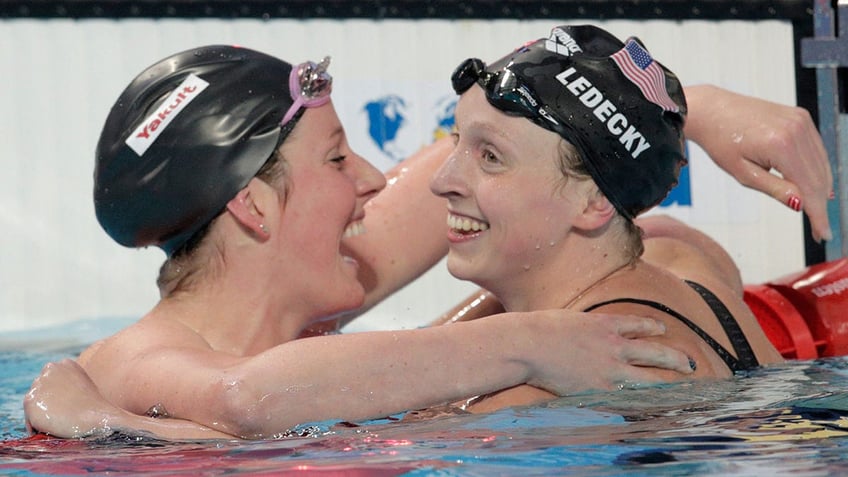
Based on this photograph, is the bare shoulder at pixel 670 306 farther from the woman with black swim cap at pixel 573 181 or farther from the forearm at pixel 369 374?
the forearm at pixel 369 374

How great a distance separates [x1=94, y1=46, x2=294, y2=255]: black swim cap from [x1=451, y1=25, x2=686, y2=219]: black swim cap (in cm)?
54

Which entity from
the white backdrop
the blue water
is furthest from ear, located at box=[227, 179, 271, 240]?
the white backdrop

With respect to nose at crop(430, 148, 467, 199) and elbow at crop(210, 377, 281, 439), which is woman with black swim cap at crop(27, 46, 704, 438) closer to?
elbow at crop(210, 377, 281, 439)

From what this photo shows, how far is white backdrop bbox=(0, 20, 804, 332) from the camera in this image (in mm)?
5570

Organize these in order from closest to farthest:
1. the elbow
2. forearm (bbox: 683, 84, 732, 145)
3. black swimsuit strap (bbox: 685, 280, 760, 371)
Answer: the elbow
black swimsuit strap (bbox: 685, 280, 760, 371)
forearm (bbox: 683, 84, 732, 145)

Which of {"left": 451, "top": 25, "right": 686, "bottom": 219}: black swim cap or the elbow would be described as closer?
the elbow

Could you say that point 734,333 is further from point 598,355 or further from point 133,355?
point 133,355

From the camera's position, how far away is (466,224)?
9.86 feet

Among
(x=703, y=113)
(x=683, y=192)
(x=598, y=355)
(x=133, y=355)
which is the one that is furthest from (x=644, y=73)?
(x=683, y=192)

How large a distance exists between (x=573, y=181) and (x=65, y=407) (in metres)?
1.28

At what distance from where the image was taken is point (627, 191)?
295cm

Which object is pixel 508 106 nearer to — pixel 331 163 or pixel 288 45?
pixel 331 163

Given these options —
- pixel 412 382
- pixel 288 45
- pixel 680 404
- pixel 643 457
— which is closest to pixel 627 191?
pixel 680 404

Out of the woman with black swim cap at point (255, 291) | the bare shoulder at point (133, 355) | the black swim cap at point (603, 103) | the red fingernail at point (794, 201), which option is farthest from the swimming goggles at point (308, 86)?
the red fingernail at point (794, 201)
